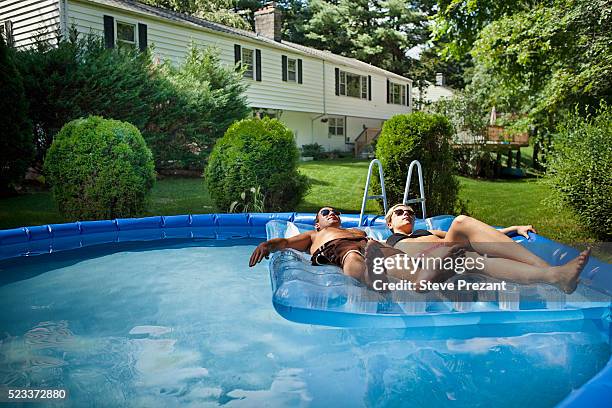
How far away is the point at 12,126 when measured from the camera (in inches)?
389

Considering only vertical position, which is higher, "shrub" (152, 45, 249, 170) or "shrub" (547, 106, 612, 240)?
"shrub" (152, 45, 249, 170)

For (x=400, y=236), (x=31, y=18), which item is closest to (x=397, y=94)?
(x=31, y=18)

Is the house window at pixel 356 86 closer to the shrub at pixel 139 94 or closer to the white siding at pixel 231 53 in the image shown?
the white siding at pixel 231 53

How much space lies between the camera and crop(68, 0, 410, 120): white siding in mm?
14461

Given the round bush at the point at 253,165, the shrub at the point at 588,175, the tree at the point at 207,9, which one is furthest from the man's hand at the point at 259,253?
the tree at the point at 207,9

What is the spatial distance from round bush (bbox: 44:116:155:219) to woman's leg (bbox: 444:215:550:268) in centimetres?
554

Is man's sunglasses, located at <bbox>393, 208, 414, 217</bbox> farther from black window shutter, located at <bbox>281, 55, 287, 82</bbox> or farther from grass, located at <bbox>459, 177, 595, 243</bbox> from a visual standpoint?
black window shutter, located at <bbox>281, 55, 287, 82</bbox>

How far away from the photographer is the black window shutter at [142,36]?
15625 millimetres

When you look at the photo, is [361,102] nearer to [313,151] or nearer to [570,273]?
[313,151]

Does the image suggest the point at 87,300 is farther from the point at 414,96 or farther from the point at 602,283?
the point at 414,96

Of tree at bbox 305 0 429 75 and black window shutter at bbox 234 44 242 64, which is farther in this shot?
tree at bbox 305 0 429 75

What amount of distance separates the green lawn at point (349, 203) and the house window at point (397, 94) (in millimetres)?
15228

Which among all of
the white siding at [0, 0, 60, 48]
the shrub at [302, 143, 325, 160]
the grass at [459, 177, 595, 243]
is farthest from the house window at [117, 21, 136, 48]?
the grass at [459, 177, 595, 243]

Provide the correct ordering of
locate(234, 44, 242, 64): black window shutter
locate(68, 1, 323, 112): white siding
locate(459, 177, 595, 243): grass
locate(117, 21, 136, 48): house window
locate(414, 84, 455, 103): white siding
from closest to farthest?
1. locate(459, 177, 595, 243): grass
2. locate(68, 1, 323, 112): white siding
3. locate(117, 21, 136, 48): house window
4. locate(234, 44, 242, 64): black window shutter
5. locate(414, 84, 455, 103): white siding
